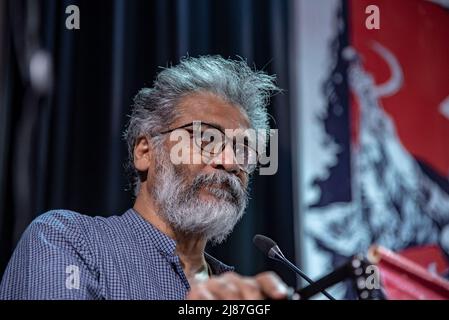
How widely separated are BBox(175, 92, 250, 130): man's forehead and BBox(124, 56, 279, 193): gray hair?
0.02m

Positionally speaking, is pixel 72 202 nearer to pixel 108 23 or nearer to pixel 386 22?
pixel 108 23

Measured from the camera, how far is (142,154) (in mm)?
1514

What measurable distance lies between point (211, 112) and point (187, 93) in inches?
4.1

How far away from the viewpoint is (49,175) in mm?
1770

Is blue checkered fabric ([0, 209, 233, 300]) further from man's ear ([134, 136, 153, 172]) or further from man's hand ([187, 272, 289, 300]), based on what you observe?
man's hand ([187, 272, 289, 300])

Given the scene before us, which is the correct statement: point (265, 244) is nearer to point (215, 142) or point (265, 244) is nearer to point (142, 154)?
point (215, 142)

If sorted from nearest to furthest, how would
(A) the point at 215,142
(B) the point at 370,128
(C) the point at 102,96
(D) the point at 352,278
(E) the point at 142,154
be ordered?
1. (D) the point at 352,278
2. (A) the point at 215,142
3. (E) the point at 142,154
4. (C) the point at 102,96
5. (B) the point at 370,128

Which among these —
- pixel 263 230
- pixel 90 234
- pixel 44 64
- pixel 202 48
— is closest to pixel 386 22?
pixel 202 48

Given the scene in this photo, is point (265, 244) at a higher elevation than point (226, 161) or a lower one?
lower

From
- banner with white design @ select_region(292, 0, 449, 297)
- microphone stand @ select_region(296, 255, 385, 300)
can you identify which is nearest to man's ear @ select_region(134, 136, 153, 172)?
banner with white design @ select_region(292, 0, 449, 297)

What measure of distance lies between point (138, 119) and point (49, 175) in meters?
0.38

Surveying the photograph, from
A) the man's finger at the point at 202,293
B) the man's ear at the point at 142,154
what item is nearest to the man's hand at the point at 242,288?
the man's finger at the point at 202,293

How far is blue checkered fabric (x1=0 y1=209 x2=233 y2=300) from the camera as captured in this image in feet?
3.46

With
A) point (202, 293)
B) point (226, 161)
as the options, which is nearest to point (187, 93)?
point (226, 161)
